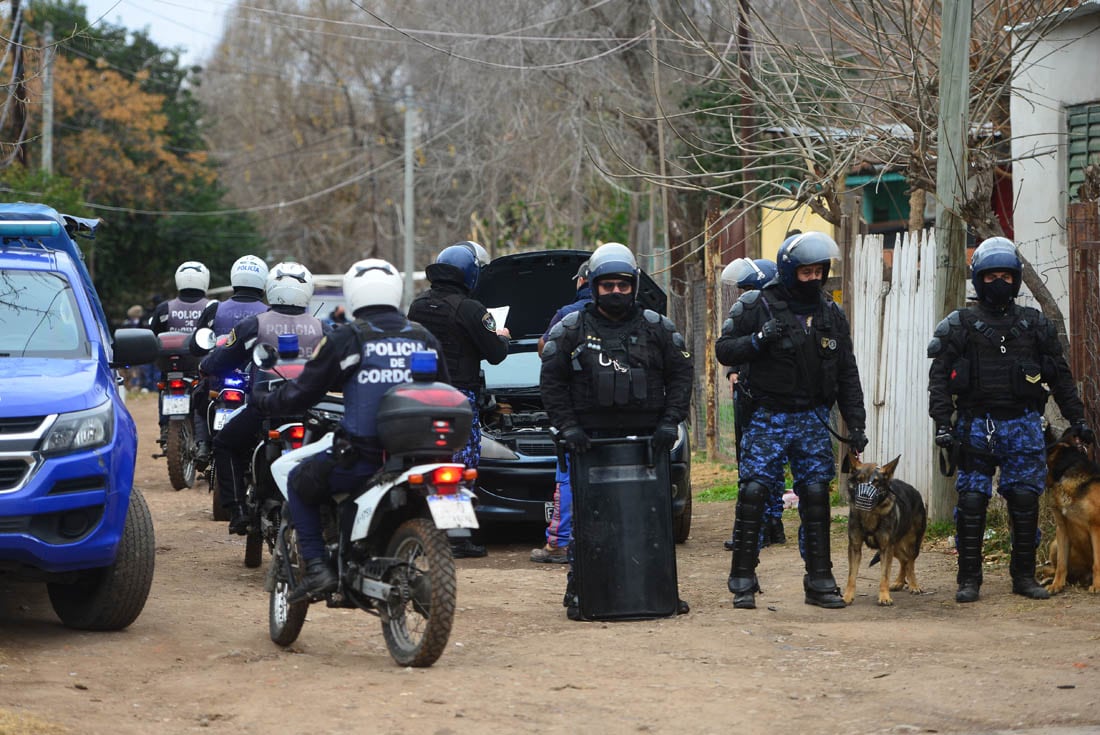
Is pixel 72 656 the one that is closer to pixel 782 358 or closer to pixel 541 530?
pixel 782 358

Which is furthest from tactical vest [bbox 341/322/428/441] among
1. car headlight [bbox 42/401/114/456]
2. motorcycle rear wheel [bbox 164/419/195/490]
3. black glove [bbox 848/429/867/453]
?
motorcycle rear wheel [bbox 164/419/195/490]

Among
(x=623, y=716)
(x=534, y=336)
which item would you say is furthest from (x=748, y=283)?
(x=623, y=716)

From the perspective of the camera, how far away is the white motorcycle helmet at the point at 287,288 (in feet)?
32.3

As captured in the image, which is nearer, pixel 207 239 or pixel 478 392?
pixel 478 392

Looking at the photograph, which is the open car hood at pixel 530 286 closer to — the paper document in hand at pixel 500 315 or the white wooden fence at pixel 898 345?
the paper document in hand at pixel 500 315

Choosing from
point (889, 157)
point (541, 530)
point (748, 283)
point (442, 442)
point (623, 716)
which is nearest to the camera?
point (623, 716)

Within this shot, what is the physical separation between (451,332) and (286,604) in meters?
3.42

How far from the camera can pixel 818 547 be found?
8.44 m

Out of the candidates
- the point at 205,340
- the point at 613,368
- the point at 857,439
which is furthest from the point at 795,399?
the point at 205,340

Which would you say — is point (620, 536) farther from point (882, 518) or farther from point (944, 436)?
point (944, 436)

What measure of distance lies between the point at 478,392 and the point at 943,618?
3772 mm

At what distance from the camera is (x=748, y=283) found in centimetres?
1127

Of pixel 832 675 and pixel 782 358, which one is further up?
pixel 782 358

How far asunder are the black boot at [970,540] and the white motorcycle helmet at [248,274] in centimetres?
583
